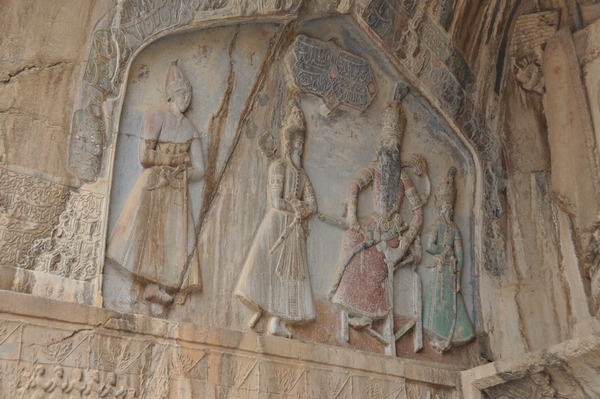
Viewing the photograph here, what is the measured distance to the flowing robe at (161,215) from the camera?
6.05 metres

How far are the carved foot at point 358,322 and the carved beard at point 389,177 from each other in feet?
3.37

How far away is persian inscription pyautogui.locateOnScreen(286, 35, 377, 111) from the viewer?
7.23 metres

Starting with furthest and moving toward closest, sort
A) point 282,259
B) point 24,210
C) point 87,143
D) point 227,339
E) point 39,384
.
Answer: point 282,259
point 227,339
point 87,143
point 24,210
point 39,384

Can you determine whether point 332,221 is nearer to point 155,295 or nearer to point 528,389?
point 155,295

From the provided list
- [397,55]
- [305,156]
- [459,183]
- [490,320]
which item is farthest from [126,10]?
[490,320]

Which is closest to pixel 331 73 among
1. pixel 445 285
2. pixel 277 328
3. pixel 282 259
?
pixel 282 259

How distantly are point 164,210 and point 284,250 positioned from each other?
1.07 metres

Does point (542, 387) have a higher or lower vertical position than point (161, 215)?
lower

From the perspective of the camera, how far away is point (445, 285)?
7586mm

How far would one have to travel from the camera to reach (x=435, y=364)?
726 cm

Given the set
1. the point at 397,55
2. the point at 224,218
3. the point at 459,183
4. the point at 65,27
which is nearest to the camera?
the point at 65,27

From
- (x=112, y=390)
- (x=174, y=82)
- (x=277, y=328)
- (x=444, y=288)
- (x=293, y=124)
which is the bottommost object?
(x=112, y=390)

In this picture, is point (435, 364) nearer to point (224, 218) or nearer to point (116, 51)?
point (224, 218)

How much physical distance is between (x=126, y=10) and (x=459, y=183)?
3625mm
